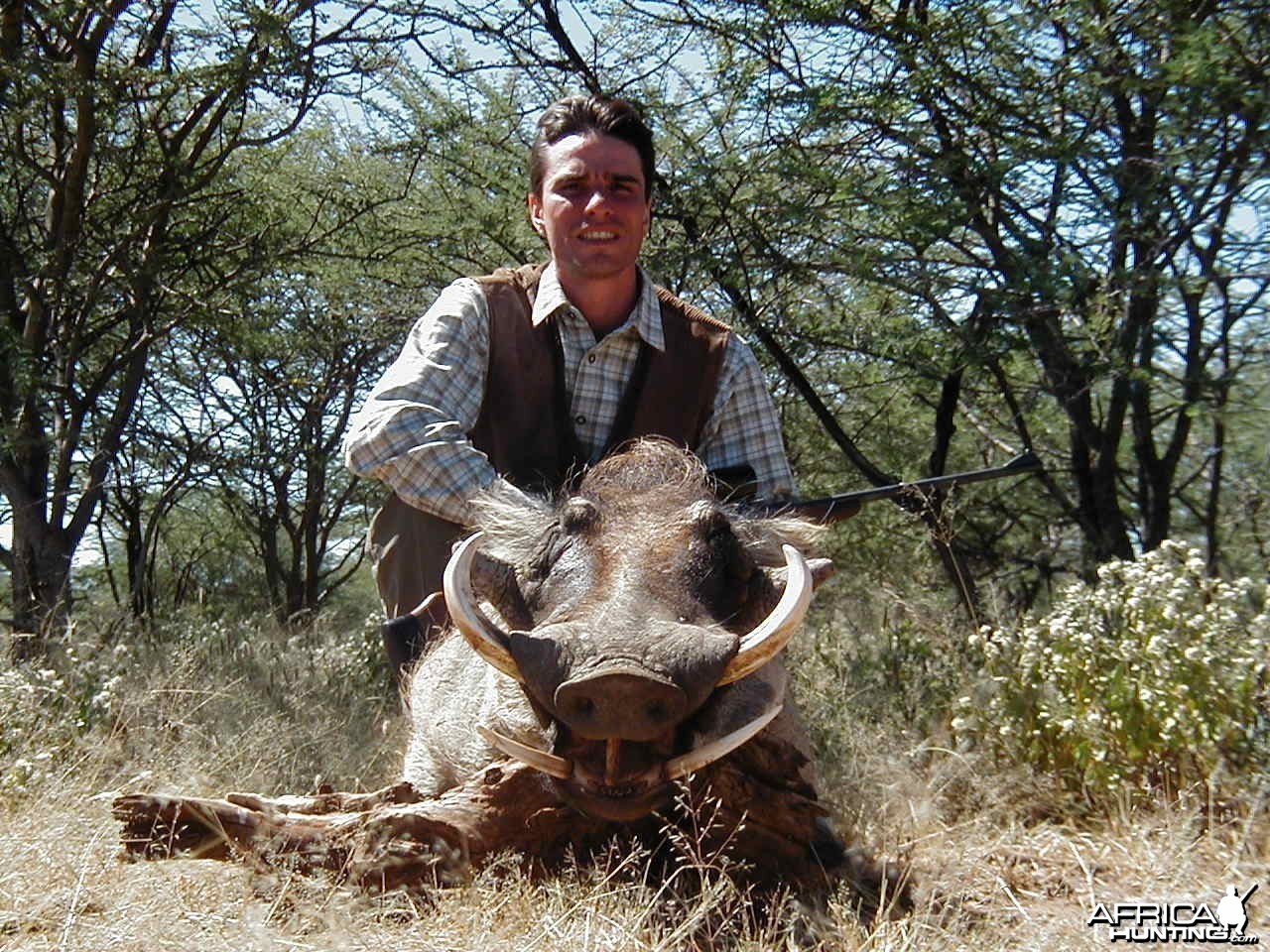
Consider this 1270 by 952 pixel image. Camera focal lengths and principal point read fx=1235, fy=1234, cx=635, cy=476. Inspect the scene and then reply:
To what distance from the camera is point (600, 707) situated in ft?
7.39

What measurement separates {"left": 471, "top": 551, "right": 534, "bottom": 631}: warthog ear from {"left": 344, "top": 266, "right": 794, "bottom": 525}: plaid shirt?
1.32 feet

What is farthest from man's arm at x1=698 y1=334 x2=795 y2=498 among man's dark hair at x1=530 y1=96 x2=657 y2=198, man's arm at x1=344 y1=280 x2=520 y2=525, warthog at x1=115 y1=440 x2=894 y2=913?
warthog at x1=115 y1=440 x2=894 y2=913

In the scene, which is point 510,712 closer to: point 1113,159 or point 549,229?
point 549,229

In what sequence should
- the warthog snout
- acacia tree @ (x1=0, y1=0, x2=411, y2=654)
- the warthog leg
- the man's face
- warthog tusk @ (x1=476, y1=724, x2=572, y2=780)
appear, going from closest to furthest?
the warthog snout, warthog tusk @ (x1=476, y1=724, x2=572, y2=780), the warthog leg, the man's face, acacia tree @ (x1=0, y1=0, x2=411, y2=654)

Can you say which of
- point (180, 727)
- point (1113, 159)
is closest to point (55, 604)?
point (180, 727)

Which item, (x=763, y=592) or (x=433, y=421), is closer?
(x=763, y=592)

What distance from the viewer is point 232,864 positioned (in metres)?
2.66

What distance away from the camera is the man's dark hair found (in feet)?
13.1

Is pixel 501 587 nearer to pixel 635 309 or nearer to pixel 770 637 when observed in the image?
pixel 770 637

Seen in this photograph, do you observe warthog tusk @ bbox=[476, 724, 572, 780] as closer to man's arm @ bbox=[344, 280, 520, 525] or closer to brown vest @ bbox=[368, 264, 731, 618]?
man's arm @ bbox=[344, 280, 520, 525]

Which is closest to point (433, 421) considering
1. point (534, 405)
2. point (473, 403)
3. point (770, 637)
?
point (473, 403)

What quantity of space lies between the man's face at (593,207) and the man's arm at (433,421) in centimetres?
40

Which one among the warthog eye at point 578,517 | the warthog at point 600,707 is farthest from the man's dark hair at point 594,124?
the warthog eye at point 578,517

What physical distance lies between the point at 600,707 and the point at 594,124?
2342mm
